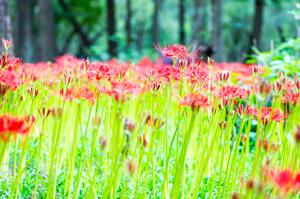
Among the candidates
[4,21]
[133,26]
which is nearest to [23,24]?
[4,21]

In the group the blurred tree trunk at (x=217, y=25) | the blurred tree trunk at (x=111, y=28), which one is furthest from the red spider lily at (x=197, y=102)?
the blurred tree trunk at (x=111, y=28)

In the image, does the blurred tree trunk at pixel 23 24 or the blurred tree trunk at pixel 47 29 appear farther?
the blurred tree trunk at pixel 23 24

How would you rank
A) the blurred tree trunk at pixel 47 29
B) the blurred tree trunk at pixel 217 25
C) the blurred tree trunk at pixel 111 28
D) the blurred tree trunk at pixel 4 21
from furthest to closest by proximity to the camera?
the blurred tree trunk at pixel 111 28
the blurred tree trunk at pixel 47 29
the blurred tree trunk at pixel 217 25
the blurred tree trunk at pixel 4 21

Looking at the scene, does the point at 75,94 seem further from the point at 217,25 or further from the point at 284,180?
the point at 217,25

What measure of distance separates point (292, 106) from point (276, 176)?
1.24 m

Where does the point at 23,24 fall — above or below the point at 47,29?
above

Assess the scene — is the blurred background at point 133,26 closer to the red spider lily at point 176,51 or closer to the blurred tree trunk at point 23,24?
the blurred tree trunk at point 23,24

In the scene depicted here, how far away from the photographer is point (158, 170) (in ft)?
9.37

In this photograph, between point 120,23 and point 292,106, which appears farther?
point 120,23

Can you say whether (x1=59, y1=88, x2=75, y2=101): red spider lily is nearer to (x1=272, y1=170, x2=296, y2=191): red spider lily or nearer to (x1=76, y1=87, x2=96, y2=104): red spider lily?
(x1=76, y1=87, x2=96, y2=104): red spider lily

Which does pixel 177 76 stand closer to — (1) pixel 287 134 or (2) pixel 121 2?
(1) pixel 287 134

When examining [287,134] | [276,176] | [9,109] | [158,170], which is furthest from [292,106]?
[9,109]

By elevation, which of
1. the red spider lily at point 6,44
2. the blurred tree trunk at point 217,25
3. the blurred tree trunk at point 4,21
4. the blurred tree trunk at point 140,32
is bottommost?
the red spider lily at point 6,44

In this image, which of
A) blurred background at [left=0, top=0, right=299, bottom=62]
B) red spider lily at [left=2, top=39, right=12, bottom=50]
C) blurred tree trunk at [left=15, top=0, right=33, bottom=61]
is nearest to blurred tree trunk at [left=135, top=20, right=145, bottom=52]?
blurred background at [left=0, top=0, right=299, bottom=62]
